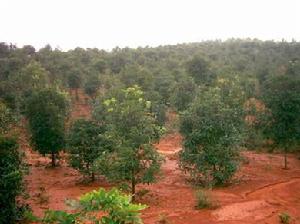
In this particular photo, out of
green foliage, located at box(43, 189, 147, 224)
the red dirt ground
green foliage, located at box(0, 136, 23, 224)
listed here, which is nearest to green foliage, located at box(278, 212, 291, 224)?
the red dirt ground

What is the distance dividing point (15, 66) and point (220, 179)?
138 ft

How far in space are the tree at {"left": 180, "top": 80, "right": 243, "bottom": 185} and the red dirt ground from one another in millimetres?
1221

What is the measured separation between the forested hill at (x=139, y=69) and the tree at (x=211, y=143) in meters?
18.5

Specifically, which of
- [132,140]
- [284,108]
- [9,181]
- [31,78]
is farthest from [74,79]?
[9,181]

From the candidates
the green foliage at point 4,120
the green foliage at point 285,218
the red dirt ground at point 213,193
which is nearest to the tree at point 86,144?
the red dirt ground at point 213,193

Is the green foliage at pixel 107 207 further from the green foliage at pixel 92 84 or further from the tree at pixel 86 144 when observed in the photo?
the green foliage at pixel 92 84

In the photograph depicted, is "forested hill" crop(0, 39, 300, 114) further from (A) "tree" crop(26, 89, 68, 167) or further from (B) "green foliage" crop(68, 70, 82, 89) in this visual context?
(A) "tree" crop(26, 89, 68, 167)

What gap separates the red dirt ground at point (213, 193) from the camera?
22206 millimetres

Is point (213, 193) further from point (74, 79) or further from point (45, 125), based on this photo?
point (74, 79)

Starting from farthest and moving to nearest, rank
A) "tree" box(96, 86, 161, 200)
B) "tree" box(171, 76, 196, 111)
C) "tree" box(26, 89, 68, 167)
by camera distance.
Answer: "tree" box(171, 76, 196, 111) < "tree" box(26, 89, 68, 167) < "tree" box(96, 86, 161, 200)

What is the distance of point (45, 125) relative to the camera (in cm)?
3403

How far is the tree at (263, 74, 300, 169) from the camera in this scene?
3195cm

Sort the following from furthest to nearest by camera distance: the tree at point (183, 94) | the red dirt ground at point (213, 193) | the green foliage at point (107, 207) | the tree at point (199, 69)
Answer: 1. the tree at point (199, 69)
2. the tree at point (183, 94)
3. the red dirt ground at point (213, 193)
4. the green foliage at point (107, 207)

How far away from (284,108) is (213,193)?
378 inches
